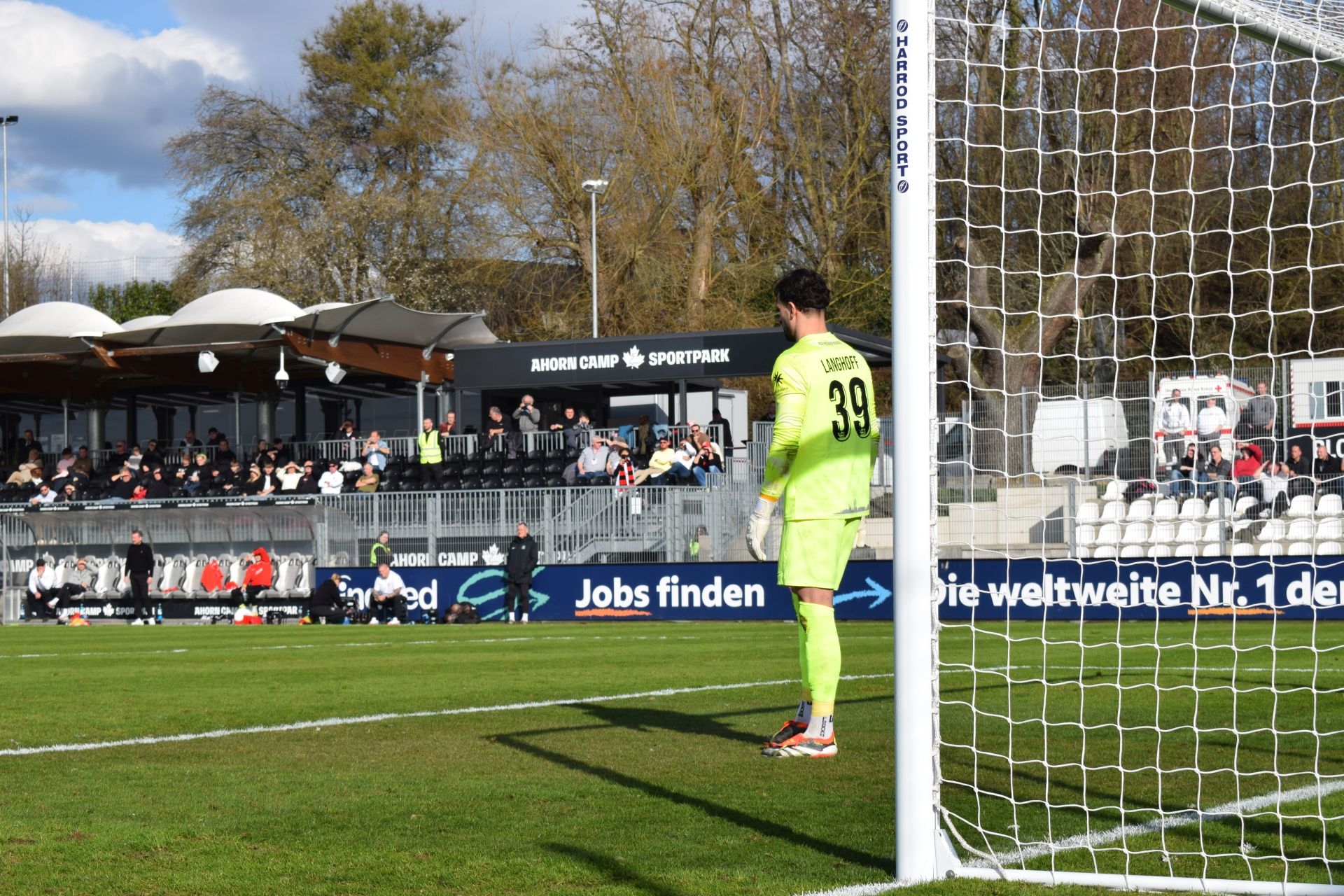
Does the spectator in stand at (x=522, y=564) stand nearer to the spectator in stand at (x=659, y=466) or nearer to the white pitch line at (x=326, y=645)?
the spectator in stand at (x=659, y=466)

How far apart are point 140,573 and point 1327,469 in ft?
71.6

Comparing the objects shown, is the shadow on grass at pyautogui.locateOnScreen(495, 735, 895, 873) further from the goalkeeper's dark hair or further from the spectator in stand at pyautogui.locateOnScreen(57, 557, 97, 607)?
the spectator in stand at pyautogui.locateOnScreen(57, 557, 97, 607)

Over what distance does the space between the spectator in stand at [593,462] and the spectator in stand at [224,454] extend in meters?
10.2

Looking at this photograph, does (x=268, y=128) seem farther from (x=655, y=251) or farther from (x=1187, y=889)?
(x=1187, y=889)

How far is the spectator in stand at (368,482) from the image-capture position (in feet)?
97.8

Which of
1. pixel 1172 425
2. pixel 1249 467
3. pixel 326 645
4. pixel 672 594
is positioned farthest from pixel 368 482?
pixel 1249 467

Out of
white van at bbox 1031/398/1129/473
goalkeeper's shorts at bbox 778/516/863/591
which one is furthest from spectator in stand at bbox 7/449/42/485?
goalkeeper's shorts at bbox 778/516/863/591

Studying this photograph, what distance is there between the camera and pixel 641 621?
2353 centimetres

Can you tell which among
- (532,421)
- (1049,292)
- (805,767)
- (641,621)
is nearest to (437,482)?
(532,421)

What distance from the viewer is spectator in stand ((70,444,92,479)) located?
120 feet

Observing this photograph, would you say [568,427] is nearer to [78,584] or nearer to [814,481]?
[78,584]

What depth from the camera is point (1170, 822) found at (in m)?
4.96

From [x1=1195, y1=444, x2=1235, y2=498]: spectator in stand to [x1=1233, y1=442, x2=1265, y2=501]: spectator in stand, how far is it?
3.9 inches

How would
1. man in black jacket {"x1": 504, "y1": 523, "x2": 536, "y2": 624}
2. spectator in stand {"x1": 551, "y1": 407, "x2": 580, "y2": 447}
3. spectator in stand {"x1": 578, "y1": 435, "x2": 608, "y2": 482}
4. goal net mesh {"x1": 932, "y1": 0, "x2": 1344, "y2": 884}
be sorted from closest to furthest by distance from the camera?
goal net mesh {"x1": 932, "y1": 0, "x2": 1344, "y2": 884} < man in black jacket {"x1": 504, "y1": 523, "x2": 536, "y2": 624} < spectator in stand {"x1": 578, "y1": 435, "x2": 608, "y2": 482} < spectator in stand {"x1": 551, "y1": 407, "x2": 580, "y2": 447}
